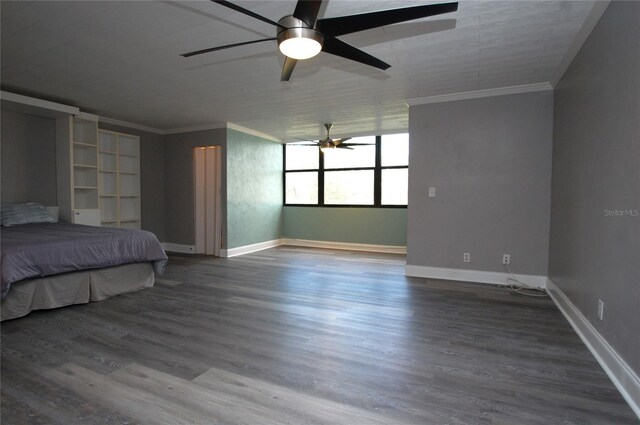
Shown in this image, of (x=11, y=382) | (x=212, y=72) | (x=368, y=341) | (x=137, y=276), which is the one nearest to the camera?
(x=11, y=382)

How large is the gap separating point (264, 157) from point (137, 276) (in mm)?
3781

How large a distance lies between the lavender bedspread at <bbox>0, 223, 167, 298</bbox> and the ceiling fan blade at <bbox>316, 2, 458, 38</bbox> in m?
3.02

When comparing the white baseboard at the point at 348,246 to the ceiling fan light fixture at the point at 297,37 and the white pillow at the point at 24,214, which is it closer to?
the white pillow at the point at 24,214

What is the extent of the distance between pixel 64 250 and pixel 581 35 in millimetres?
4891

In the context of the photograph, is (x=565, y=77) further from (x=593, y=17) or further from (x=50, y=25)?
(x=50, y=25)

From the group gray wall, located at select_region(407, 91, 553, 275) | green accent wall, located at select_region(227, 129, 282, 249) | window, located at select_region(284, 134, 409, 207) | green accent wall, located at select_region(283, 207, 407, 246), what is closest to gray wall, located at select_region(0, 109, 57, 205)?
green accent wall, located at select_region(227, 129, 282, 249)

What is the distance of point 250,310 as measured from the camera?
3.07m

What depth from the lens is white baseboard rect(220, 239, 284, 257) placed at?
5816mm

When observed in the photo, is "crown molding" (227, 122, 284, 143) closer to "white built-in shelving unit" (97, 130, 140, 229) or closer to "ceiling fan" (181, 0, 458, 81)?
"white built-in shelving unit" (97, 130, 140, 229)

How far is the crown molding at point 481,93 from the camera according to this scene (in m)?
3.74

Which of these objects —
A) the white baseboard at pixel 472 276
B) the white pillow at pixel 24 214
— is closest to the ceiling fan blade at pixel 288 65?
the white baseboard at pixel 472 276

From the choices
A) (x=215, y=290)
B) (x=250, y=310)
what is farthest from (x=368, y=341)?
(x=215, y=290)

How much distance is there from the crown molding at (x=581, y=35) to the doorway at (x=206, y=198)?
5341 millimetres

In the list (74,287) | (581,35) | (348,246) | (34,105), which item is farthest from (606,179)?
(34,105)
